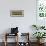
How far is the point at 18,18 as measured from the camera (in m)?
6.84

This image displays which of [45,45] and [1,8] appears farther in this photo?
[1,8]

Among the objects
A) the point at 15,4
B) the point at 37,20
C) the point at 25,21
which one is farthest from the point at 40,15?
the point at 15,4

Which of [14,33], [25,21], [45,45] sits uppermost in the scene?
[25,21]

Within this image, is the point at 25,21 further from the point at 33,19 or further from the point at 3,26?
the point at 3,26

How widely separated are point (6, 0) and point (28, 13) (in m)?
1.11

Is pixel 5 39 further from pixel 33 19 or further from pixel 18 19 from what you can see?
pixel 33 19

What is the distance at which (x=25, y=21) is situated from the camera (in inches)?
269

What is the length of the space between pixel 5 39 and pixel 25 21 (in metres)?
1.17

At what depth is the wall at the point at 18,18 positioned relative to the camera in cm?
678

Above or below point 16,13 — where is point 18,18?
below

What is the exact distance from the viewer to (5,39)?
6.73m

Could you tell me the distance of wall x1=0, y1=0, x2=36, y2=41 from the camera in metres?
6.78

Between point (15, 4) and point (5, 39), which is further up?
point (15, 4)

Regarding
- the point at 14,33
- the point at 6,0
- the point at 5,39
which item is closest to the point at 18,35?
the point at 14,33
